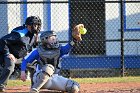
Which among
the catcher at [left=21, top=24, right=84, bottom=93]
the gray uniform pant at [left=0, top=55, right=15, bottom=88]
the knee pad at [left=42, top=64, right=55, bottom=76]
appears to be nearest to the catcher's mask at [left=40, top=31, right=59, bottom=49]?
the catcher at [left=21, top=24, right=84, bottom=93]

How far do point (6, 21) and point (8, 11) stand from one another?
0.27 meters

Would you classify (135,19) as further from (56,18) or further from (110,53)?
(56,18)

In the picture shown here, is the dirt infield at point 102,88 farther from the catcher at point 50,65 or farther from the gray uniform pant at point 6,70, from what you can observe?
the catcher at point 50,65

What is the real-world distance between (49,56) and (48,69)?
1.09 ft

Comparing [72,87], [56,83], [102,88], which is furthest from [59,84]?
[102,88]

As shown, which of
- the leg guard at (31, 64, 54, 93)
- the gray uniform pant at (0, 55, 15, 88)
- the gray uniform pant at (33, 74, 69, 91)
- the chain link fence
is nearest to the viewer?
the leg guard at (31, 64, 54, 93)

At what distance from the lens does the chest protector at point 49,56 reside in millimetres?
7090

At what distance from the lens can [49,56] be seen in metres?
7.08

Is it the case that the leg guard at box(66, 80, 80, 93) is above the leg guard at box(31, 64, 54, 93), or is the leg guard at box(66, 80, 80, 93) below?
below

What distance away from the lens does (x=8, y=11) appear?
1250cm

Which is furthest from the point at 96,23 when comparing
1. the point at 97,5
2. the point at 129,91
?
the point at 129,91

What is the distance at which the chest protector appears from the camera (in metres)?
7.09

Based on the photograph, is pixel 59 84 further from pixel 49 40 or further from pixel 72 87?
pixel 49 40

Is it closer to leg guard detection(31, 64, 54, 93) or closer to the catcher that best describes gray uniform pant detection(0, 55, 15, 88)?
the catcher
